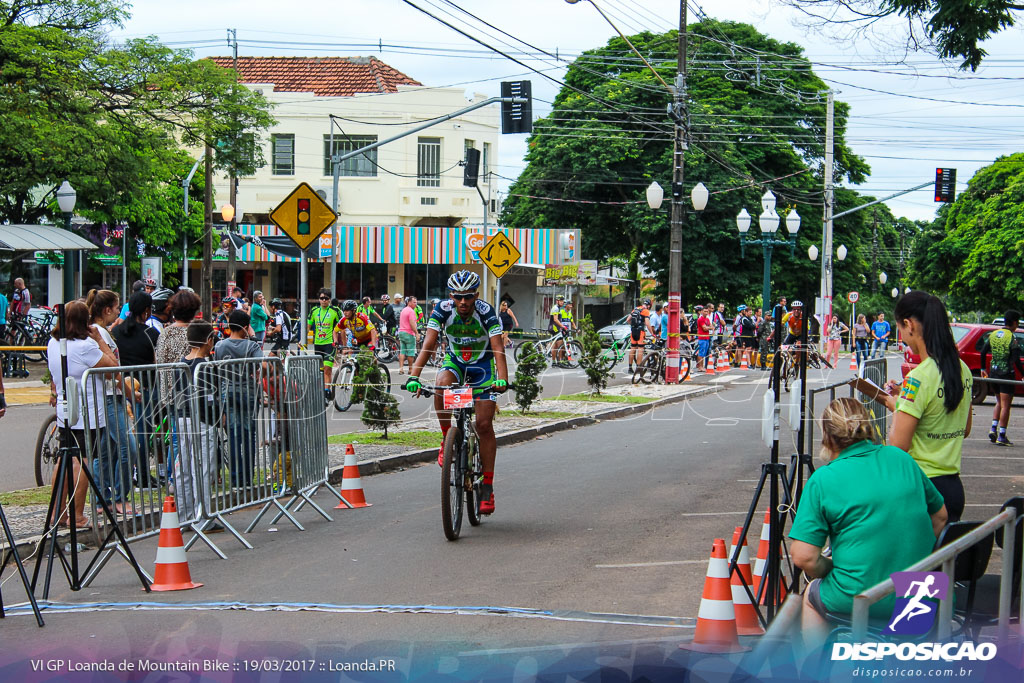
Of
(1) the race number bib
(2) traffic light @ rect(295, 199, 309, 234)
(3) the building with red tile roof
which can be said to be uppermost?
(3) the building with red tile roof

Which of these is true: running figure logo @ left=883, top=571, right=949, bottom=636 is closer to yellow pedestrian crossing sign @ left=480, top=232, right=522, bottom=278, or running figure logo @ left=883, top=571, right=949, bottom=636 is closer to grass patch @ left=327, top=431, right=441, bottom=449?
grass patch @ left=327, top=431, right=441, bottom=449

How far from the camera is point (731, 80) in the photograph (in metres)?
48.3

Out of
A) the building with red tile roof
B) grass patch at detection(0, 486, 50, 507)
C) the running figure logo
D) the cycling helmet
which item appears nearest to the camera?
the running figure logo

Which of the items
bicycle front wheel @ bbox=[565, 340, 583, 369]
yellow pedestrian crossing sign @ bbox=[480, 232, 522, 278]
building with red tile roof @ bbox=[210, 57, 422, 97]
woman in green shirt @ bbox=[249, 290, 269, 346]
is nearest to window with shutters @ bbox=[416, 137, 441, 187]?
building with red tile roof @ bbox=[210, 57, 422, 97]

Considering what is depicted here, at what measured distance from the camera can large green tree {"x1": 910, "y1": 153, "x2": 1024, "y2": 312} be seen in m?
40.6

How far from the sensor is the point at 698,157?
4909cm

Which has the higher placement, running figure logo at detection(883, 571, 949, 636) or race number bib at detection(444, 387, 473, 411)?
race number bib at detection(444, 387, 473, 411)

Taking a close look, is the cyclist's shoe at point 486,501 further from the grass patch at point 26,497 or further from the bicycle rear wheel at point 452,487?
the grass patch at point 26,497

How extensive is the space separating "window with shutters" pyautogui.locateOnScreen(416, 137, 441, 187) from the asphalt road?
38.3 metres

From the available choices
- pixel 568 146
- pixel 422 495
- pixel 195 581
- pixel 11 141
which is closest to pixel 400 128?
pixel 568 146

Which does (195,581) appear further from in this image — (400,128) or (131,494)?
(400,128)

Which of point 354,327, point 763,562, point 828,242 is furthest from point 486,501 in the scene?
point 828,242

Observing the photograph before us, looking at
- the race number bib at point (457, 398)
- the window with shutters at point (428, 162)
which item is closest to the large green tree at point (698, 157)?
the window with shutters at point (428, 162)

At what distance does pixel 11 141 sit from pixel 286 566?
18.3 metres
